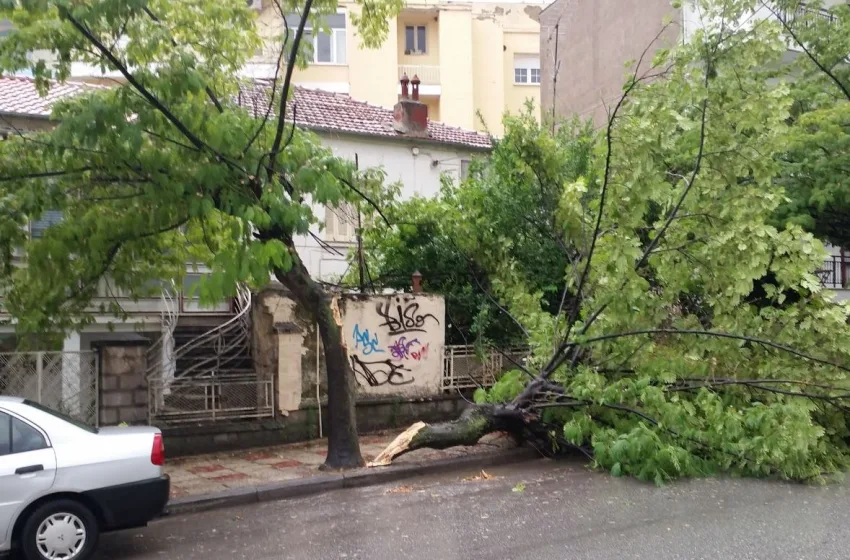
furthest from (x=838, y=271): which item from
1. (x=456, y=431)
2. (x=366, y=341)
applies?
(x=456, y=431)

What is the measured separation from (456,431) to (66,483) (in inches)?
205

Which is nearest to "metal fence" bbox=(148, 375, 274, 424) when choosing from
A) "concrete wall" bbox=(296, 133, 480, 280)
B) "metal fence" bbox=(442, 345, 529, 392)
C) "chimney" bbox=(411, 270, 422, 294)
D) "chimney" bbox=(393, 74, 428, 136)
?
"chimney" bbox=(411, 270, 422, 294)

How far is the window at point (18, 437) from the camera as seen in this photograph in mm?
6129

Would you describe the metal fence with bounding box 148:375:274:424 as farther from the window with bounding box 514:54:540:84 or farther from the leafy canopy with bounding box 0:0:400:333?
the window with bounding box 514:54:540:84

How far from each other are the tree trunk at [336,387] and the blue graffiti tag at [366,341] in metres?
2.76

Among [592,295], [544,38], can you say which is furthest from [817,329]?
[544,38]

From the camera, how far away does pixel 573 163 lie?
46.9 ft

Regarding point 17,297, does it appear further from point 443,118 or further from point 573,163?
point 443,118

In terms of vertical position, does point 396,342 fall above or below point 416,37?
below

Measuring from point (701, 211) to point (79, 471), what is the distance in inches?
301

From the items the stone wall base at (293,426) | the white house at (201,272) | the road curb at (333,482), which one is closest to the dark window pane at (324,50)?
the white house at (201,272)

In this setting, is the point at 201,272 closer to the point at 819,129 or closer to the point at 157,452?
the point at 157,452

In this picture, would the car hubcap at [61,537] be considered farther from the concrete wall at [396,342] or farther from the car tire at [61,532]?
the concrete wall at [396,342]

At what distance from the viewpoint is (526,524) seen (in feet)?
23.3
